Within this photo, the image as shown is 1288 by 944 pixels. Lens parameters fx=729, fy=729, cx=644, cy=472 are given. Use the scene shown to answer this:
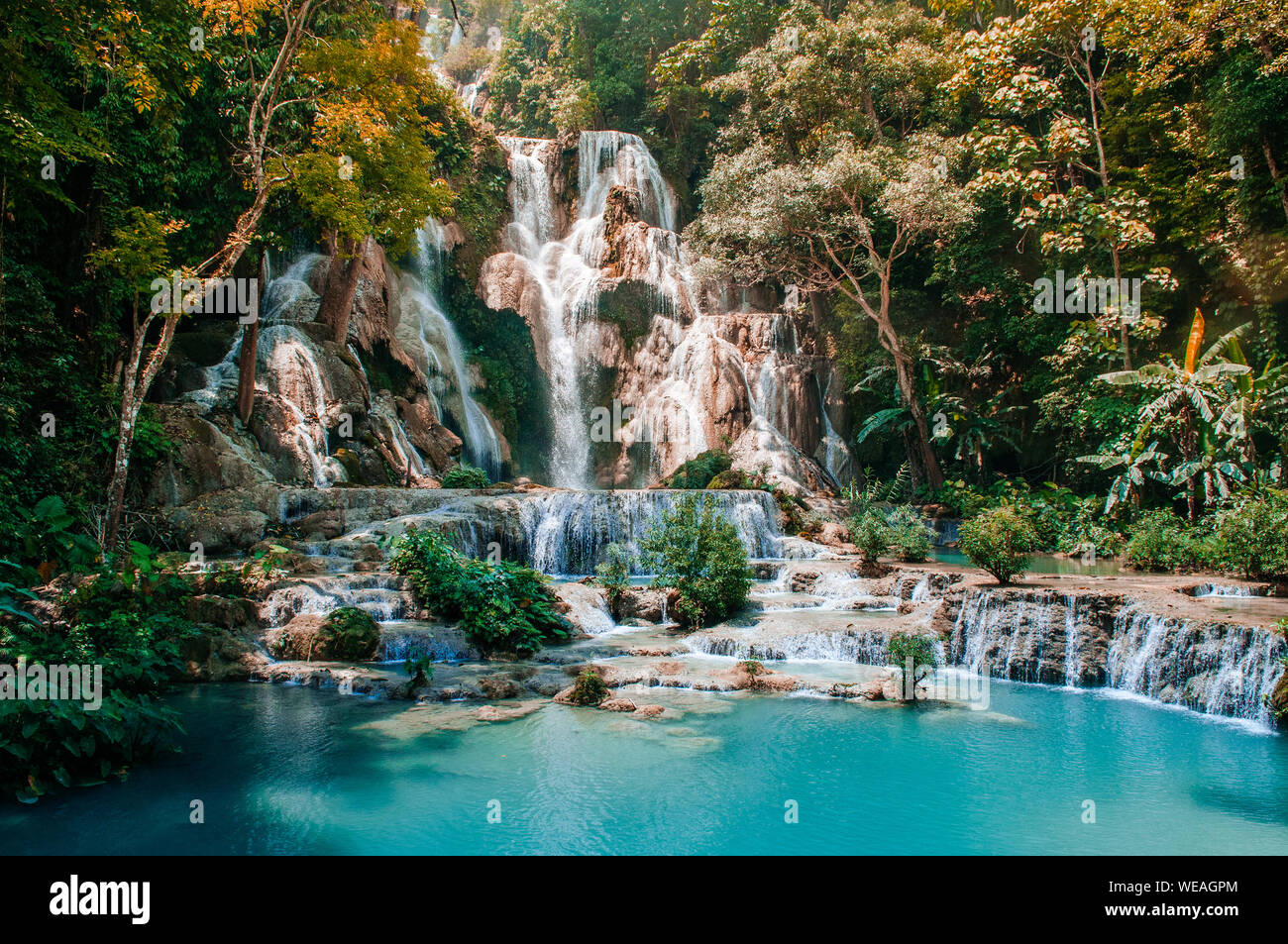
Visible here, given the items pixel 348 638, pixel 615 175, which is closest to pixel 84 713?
pixel 348 638

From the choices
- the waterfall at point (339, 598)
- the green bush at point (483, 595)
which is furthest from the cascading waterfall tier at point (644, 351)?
the waterfall at point (339, 598)

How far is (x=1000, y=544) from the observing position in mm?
10148

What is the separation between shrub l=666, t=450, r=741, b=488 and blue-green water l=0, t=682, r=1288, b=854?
12025 millimetres

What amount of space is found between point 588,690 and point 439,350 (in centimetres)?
1770

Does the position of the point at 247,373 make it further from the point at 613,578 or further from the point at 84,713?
the point at 84,713

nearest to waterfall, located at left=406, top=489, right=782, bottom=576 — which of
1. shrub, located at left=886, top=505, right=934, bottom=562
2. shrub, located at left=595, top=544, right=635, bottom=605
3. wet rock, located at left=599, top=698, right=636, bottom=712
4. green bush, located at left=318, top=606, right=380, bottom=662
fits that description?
shrub, located at left=595, top=544, right=635, bottom=605

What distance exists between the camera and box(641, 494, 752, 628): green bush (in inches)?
435

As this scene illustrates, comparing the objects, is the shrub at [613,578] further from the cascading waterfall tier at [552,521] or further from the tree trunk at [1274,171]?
the tree trunk at [1274,171]

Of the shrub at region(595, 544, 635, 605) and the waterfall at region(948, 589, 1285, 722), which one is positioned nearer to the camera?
the waterfall at region(948, 589, 1285, 722)

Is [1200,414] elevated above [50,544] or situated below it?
above

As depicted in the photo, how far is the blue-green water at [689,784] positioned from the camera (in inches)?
194

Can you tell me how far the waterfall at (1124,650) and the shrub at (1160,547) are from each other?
17.1 feet

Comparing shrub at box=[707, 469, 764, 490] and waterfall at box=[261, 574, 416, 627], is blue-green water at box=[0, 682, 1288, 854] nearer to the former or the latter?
waterfall at box=[261, 574, 416, 627]

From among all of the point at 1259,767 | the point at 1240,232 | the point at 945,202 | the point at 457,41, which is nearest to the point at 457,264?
the point at 945,202
